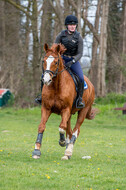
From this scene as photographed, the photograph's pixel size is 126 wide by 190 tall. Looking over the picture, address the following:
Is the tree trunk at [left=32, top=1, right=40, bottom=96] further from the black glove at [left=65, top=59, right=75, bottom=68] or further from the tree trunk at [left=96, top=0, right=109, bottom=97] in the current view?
the black glove at [left=65, top=59, right=75, bottom=68]

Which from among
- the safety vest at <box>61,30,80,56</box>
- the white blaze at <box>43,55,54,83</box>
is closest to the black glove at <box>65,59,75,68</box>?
the safety vest at <box>61,30,80,56</box>

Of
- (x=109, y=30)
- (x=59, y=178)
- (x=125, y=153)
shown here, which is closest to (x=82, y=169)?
(x=59, y=178)

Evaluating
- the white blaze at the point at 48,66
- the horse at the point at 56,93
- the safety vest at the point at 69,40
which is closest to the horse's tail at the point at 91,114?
the horse at the point at 56,93

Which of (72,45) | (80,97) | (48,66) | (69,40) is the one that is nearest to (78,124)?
(80,97)

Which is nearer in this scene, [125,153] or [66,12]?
[125,153]

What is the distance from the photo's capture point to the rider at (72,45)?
364 inches

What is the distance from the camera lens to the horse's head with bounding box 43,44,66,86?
791cm

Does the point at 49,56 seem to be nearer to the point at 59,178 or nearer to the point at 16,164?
the point at 16,164

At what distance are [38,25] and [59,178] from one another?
976 inches

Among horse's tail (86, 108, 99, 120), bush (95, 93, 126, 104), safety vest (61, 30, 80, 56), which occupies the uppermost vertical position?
safety vest (61, 30, 80, 56)

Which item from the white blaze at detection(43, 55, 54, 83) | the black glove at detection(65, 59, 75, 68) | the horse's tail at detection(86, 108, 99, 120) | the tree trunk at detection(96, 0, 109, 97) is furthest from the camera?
the tree trunk at detection(96, 0, 109, 97)

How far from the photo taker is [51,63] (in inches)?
323

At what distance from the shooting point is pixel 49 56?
8289 millimetres

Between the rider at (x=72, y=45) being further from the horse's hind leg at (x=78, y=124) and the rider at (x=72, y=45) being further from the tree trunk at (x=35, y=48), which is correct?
the tree trunk at (x=35, y=48)
